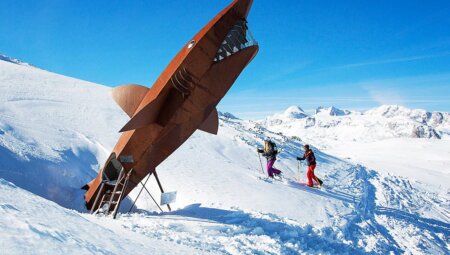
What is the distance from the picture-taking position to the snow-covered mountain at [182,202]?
13.2 ft

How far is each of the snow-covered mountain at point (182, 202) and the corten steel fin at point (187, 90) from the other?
1.59m

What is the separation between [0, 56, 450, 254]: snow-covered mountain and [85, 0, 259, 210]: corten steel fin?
1590 millimetres

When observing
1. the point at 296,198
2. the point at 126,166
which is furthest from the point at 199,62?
the point at 296,198

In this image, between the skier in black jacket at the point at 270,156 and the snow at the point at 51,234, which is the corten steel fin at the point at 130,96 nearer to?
the snow at the point at 51,234

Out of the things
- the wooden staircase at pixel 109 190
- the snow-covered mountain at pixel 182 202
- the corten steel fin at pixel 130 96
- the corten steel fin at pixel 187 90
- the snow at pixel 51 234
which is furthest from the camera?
the corten steel fin at pixel 130 96

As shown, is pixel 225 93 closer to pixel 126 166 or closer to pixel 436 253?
pixel 126 166

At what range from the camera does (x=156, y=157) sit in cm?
830

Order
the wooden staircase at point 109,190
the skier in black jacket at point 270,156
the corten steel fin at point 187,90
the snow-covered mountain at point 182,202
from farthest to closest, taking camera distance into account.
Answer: the skier in black jacket at point 270,156 → the wooden staircase at point 109,190 → the corten steel fin at point 187,90 → the snow-covered mountain at point 182,202

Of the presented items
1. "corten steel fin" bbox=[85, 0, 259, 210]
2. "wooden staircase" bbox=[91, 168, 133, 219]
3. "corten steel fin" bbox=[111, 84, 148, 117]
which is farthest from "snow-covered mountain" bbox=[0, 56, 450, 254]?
→ "corten steel fin" bbox=[111, 84, 148, 117]

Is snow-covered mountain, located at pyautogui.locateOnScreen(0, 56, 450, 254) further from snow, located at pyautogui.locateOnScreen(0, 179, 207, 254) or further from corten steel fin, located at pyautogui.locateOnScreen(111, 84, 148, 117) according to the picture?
corten steel fin, located at pyautogui.locateOnScreen(111, 84, 148, 117)

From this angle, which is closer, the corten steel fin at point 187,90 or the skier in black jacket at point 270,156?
the corten steel fin at point 187,90

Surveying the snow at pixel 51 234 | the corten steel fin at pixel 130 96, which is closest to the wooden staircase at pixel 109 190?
the corten steel fin at pixel 130 96

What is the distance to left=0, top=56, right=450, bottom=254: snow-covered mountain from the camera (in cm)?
401

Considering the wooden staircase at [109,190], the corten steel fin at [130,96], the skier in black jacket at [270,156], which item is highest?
the corten steel fin at [130,96]
